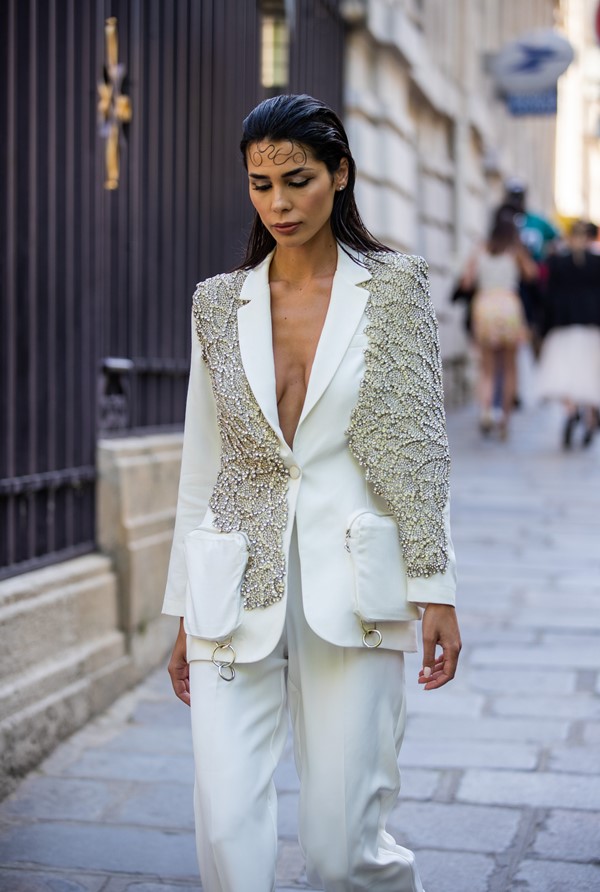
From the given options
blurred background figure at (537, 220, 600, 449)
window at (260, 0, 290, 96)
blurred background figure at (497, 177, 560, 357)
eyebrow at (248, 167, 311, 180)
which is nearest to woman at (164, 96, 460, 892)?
eyebrow at (248, 167, 311, 180)

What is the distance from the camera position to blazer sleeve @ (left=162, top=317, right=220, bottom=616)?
3.04 m

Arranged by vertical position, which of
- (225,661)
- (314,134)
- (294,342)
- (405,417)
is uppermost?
(314,134)

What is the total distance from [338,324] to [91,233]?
3.11 metres

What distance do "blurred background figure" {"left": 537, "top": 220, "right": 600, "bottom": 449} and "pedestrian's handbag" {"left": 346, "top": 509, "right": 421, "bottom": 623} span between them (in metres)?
10.7

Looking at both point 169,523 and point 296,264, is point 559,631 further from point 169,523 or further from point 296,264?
point 296,264

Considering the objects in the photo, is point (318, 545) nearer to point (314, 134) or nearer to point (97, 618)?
point (314, 134)

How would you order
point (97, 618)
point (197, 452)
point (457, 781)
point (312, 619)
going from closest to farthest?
point (312, 619)
point (197, 452)
point (457, 781)
point (97, 618)

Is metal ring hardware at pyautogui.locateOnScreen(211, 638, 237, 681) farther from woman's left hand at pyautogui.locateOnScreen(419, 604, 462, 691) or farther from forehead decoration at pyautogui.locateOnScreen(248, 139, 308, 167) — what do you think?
forehead decoration at pyautogui.locateOnScreen(248, 139, 308, 167)

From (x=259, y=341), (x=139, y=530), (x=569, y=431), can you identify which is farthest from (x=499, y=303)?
(x=259, y=341)

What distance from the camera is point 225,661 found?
9.31 feet

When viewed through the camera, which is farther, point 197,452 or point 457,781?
point 457,781

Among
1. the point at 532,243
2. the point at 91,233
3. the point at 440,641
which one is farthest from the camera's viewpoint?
the point at 532,243

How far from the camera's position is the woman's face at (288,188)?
2832 mm

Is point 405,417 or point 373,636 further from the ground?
point 405,417
